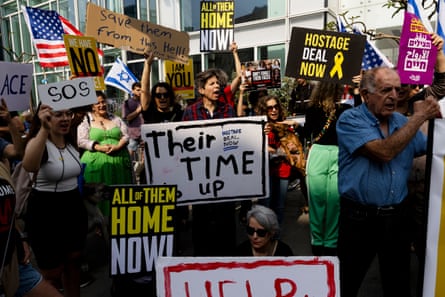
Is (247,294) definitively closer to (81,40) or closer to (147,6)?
(81,40)

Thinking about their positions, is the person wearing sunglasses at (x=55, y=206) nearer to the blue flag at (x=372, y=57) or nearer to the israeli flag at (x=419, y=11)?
the israeli flag at (x=419, y=11)

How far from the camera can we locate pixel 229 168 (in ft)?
10.4

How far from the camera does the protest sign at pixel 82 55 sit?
4.02 meters

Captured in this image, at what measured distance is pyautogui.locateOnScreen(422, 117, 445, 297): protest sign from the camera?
4.83 feet

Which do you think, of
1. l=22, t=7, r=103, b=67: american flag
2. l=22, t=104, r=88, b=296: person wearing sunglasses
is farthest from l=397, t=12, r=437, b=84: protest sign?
l=22, t=7, r=103, b=67: american flag

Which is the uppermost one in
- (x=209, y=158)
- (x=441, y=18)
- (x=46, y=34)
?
(x=46, y=34)

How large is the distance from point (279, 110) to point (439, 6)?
5.54 ft

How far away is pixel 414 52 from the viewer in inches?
133

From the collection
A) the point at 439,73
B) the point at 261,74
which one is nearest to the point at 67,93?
the point at 439,73

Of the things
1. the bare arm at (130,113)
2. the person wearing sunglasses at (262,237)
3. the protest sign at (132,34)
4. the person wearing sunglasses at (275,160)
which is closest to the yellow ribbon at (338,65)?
the person wearing sunglasses at (275,160)

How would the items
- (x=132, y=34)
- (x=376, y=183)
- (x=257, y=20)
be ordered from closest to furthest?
(x=376, y=183) < (x=132, y=34) < (x=257, y=20)

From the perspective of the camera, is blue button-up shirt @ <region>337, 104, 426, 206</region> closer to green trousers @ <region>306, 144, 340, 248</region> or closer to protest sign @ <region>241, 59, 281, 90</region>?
green trousers @ <region>306, 144, 340, 248</region>

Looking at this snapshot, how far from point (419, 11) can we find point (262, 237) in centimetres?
250

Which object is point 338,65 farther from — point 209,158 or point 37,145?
point 37,145
